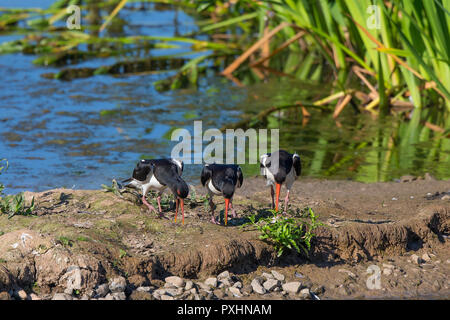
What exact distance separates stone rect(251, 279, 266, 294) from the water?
2.02 meters

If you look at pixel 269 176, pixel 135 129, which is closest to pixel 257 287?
pixel 269 176

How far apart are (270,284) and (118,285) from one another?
1.04 meters

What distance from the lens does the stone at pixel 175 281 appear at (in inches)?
182

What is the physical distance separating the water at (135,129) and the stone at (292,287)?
7.24 ft

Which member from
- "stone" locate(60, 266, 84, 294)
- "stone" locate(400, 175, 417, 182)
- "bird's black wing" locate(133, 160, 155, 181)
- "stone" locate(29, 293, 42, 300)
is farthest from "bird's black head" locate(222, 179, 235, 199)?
"stone" locate(400, 175, 417, 182)

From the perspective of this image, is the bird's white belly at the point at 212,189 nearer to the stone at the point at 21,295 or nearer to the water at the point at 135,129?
the water at the point at 135,129

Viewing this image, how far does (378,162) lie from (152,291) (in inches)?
177

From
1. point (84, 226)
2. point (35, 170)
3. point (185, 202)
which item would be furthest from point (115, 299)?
point (35, 170)

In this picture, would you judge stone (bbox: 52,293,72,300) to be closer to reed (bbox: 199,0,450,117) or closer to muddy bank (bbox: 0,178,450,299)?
muddy bank (bbox: 0,178,450,299)

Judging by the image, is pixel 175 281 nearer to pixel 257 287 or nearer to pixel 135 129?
pixel 257 287

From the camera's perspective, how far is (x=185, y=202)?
19.3 feet

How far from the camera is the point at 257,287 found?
186 inches

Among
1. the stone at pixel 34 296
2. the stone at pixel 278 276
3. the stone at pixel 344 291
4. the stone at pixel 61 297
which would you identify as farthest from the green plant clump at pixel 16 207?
the stone at pixel 344 291

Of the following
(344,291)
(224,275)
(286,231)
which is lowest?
(344,291)
